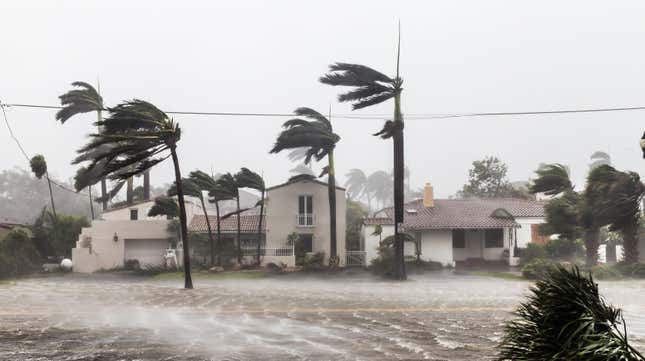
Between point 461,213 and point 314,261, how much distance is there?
37.4 ft

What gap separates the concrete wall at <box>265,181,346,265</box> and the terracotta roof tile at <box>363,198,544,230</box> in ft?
7.32

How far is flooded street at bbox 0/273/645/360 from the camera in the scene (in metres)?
11.7

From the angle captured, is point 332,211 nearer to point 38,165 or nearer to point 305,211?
point 305,211

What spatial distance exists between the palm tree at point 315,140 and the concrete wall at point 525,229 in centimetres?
1319

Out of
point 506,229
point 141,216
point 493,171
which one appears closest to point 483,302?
point 506,229

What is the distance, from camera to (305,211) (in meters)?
39.2

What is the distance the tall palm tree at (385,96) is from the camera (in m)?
31.6

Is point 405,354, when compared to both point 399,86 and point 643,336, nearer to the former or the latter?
point 643,336

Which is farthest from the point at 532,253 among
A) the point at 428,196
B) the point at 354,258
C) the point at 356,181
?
the point at 356,181

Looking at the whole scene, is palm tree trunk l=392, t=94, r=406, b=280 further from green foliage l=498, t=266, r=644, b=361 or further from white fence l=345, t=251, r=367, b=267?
green foliage l=498, t=266, r=644, b=361

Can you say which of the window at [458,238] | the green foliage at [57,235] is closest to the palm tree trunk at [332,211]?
the window at [458,238]

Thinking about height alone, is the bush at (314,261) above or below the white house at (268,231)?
below

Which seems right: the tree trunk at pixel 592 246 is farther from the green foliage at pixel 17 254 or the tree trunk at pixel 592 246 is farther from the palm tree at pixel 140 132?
the green foliage at pixel 17 254

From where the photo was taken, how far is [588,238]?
32.5m
